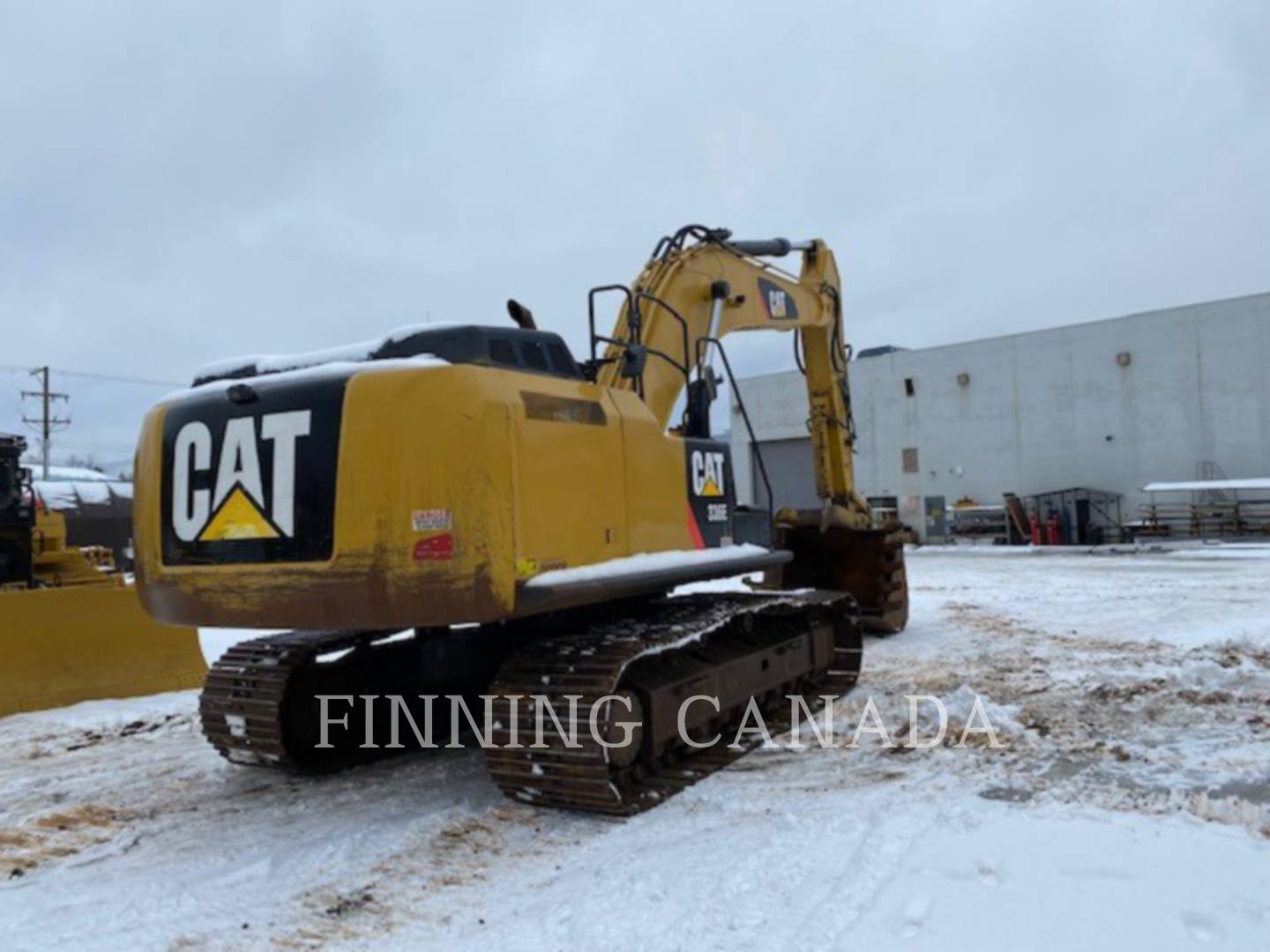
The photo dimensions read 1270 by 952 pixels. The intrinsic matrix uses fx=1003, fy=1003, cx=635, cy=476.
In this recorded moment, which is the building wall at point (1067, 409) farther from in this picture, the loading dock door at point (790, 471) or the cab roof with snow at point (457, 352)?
the cab roof with snow at point (457, 352)

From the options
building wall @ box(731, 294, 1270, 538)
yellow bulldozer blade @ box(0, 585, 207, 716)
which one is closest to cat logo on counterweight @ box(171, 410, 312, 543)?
yellow bulldozer blade @ box(0, 585, 207, 716)

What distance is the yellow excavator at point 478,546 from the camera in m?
3.93

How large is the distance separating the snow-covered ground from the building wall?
2276 cm

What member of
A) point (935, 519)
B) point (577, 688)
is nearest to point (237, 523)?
point (577, 688)

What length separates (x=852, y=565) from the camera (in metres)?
9.81

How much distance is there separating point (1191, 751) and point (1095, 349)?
26.1 metres

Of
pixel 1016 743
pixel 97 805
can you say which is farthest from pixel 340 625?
pixel 1016 743

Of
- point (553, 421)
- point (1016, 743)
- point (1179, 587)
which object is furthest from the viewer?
point (1179, 587)

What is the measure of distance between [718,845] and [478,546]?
151 cm

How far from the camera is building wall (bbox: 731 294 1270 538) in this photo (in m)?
26.2

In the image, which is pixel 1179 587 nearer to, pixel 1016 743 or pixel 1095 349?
pixel 1016 743

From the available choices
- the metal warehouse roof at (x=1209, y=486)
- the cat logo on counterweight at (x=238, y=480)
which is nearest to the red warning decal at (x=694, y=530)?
the cat logo on counterweight at (x=238, y=480)

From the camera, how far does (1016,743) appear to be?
5.36m

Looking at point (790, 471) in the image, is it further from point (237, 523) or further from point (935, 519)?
point (237, 523)
